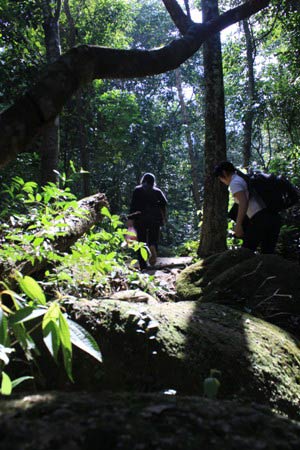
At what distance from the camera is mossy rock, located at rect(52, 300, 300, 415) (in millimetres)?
2305

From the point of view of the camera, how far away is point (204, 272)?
5211 mm

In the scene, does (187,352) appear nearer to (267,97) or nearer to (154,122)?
(267,97)

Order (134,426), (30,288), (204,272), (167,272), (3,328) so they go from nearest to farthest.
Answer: (134,426), (3,328), (30,288), (204,272), (167,272)

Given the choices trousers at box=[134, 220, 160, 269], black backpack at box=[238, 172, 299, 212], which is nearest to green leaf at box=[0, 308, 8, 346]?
black backpack at box=[238, 172, 299, 212]

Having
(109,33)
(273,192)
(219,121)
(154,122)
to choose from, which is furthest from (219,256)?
(154,122)

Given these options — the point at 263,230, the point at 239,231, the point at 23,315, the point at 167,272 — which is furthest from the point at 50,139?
the point at 23,315

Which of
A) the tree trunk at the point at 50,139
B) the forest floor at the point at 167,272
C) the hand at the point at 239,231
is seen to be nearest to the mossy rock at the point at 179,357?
the hand at the point at 239,231

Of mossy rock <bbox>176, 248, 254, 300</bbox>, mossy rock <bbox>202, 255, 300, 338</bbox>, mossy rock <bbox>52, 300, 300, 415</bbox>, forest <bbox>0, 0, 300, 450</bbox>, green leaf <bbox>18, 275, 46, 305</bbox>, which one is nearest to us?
forest <bbox>0, 0, 300, 450</bbox>

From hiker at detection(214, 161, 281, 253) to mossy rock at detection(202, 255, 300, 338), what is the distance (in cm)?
85

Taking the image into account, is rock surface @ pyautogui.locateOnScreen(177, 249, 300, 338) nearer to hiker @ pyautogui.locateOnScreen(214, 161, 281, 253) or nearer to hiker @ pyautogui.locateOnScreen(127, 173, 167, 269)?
hiker @ pyautogui.locateOnScreen(214, 161, 281, 253)

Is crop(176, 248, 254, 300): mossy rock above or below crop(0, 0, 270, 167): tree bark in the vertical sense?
below

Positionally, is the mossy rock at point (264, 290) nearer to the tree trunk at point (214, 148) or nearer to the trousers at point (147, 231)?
the tree trunk at point (214, 148)

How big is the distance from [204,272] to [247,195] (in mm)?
1182

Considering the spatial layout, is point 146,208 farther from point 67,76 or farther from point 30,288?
point 30,288
